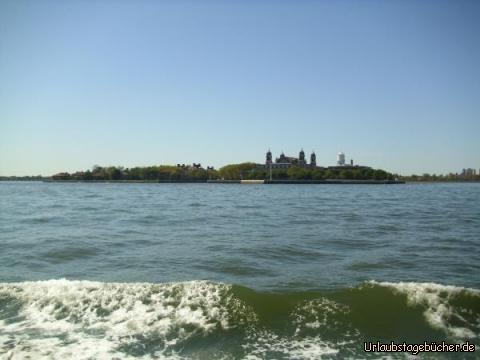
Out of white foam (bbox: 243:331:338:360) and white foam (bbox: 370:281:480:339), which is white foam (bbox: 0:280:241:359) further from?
white foam (bbox: 370:281:480:339)

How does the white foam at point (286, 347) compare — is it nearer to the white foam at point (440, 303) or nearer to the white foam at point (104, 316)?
the white foam at point (104, 316)

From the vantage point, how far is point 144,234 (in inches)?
814

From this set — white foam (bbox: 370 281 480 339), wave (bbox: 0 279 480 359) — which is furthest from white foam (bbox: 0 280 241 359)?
white foam (bbox: 370 281 480 339)

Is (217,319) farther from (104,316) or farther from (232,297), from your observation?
(104,316)

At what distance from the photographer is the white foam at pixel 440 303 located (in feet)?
26.1

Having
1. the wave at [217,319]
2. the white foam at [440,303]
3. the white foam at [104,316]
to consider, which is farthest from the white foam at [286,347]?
the white foam at [440,303]

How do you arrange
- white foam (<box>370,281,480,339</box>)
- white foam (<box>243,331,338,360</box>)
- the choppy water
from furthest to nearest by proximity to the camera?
white foam (<box>370,281,480,339</box>), the choppy water, white foam (<box>243,331,338,360</box>)

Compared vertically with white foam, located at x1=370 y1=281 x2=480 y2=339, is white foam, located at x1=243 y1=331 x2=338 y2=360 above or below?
below

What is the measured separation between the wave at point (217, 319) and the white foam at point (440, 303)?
21 mm

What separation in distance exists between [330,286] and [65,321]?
6.62m

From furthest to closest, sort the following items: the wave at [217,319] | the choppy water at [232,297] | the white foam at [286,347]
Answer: the choppy water at [232,297] < the wave at [217,319] < the white foam at [286,347]

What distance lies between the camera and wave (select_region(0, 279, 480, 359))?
276 inches

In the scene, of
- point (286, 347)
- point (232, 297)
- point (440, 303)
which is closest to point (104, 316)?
point (232, 297)

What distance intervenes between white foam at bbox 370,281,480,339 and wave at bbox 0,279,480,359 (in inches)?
0.8
